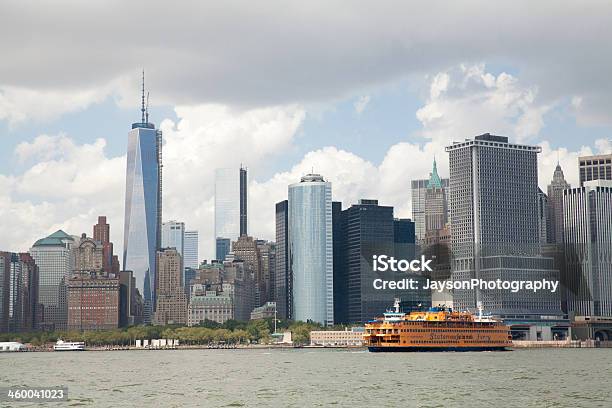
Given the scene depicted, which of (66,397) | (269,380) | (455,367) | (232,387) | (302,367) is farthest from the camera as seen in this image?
(302,367)

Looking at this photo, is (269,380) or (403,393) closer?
(403,393)

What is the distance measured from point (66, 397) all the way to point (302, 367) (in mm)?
63328

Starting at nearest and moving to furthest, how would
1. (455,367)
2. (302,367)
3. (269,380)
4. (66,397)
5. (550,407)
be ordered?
(550,407)
(66,397)
(269,380)
(455,367)
(302,367)

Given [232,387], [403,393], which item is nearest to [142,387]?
[232,387]

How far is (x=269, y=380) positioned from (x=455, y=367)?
32.9 meters

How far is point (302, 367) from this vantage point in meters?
160

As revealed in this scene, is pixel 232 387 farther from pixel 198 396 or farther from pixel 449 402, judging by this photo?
pixel 449 402

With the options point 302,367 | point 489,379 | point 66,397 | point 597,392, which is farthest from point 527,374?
point 66,397

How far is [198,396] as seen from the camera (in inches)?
4011

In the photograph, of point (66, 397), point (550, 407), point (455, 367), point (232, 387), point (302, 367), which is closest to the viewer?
point (550, 407)

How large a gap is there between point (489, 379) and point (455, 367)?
2663 cm

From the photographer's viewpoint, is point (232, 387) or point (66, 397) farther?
point (232, 387)

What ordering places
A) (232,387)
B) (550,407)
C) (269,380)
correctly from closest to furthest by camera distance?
(550,407), (232,387), (269,380)

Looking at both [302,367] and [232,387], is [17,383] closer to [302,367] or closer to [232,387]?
[232,387]
